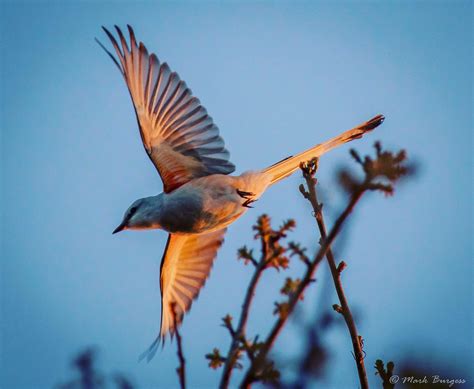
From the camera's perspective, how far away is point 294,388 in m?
1.94

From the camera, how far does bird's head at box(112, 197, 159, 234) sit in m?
6.18

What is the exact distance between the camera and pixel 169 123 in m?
6.68

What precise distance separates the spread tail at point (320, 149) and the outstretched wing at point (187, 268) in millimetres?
1526

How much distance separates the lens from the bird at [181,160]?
6129 millimetres

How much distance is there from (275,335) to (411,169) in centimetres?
70

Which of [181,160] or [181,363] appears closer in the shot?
[181,363]

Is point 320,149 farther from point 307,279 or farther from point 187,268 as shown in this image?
point 307,279

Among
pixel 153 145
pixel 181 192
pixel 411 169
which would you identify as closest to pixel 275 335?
pixel 411 169

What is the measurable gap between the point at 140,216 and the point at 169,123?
107 centimetres

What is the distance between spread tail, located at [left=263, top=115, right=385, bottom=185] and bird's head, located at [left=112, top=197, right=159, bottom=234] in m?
1.14

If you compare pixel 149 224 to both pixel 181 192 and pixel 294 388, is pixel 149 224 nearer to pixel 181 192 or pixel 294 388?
pixel 181 192

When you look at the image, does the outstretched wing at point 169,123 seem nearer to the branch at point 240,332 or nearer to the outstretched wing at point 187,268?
the outstretched wing at point 187,268

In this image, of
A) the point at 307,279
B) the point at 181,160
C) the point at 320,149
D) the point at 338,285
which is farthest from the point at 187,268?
the point at 307,279

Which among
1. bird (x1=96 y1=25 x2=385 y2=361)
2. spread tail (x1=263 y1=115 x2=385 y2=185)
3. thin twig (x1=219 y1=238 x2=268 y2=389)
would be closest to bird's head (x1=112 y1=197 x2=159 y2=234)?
bird (x1=96 y1=25 x2=385 y2=361)
